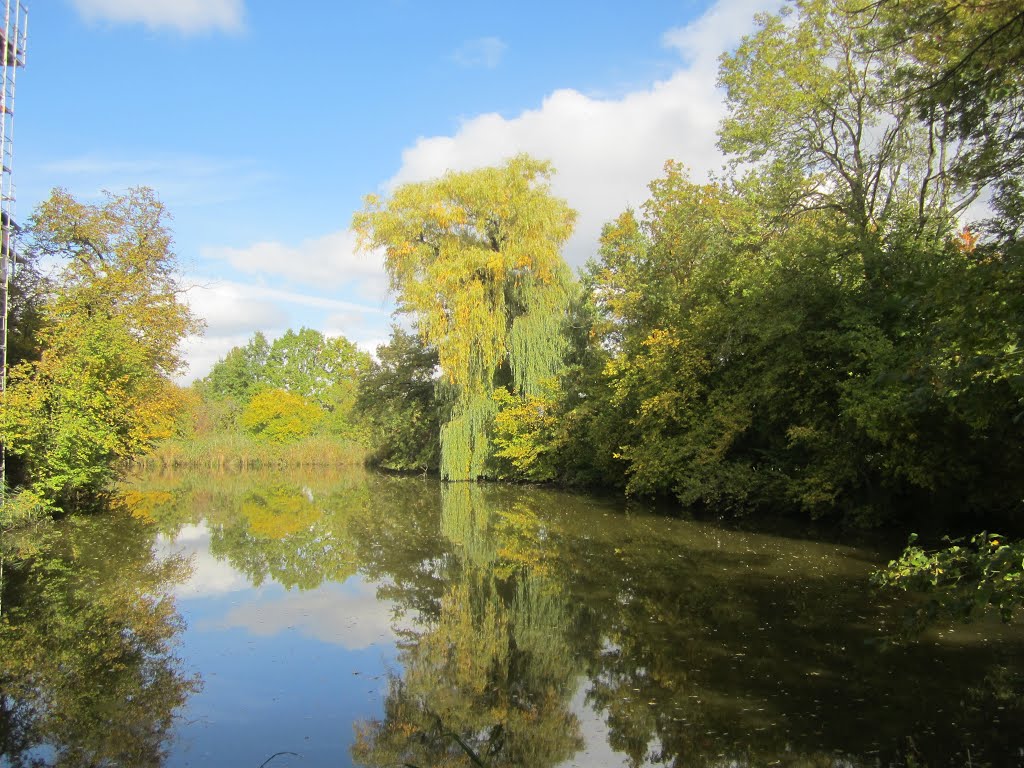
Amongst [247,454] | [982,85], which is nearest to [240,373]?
[247,454]

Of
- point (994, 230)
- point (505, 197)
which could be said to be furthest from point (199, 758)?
point (505, 197)

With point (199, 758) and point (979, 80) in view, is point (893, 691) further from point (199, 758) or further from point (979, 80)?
point (199, 758)

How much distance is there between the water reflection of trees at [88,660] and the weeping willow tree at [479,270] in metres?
15.7

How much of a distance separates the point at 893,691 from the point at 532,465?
73.9 ft

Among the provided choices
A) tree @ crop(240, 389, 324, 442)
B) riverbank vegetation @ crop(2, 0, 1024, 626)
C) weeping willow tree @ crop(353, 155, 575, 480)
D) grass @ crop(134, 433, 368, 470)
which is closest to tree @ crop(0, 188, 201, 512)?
riverbank vegetation @ crop(2, 0, 1024, 626)

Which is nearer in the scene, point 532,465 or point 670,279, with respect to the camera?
point 670,279

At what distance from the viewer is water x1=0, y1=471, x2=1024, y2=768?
495 cm

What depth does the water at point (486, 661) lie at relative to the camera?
4.95 meters

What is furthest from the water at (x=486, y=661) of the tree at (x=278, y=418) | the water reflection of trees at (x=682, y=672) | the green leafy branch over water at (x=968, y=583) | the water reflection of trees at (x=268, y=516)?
the tree at (x=278, y=418)

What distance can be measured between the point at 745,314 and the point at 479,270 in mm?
12488

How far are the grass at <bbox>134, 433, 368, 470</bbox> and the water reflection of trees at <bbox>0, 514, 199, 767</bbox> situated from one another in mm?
30692

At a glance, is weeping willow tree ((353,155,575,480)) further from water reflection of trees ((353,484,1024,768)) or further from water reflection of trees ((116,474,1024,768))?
water reflection of trees ((353,484,1024,768))

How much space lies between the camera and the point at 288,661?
705 centimetres

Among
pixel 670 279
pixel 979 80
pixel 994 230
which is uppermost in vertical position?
pixel 670 279
